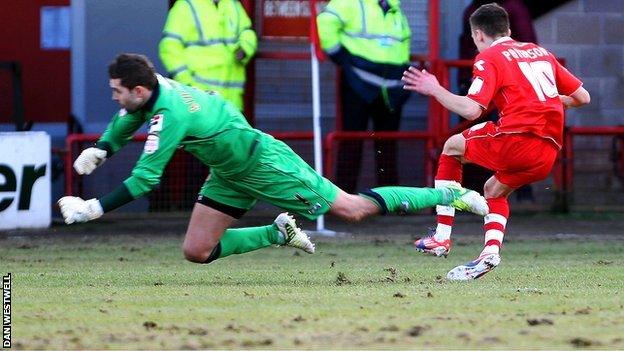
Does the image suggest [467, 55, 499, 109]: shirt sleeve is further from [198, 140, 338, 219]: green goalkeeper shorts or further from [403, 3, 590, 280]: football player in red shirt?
[198, 140, 338, 219]: green goalkeeper shorts

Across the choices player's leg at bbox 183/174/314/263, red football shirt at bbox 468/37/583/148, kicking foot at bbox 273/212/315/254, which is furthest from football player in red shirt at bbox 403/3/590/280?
player's leg at bbox 183/174/314/263

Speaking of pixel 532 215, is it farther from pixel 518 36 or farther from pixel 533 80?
pixel 533 80

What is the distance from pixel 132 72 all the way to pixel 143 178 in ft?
2.16

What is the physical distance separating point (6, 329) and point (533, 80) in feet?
13.4

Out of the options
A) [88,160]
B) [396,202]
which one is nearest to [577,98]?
[396,202]

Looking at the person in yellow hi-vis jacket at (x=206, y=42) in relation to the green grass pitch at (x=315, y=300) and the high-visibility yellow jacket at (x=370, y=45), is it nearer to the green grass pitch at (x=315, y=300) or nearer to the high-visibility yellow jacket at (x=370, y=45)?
the high-visibility yellow jacket at (x=370, y=45)

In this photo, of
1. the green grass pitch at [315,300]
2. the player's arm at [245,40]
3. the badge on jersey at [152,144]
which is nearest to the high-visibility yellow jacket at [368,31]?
the player's arm at [245,40]

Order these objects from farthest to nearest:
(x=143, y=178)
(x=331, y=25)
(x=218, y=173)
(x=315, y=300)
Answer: (x=331, y=25), (x=218, y=173), (x=143, y=178), (x=315, y=300)

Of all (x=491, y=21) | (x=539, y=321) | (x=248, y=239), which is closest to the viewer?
(x=539, y=321)

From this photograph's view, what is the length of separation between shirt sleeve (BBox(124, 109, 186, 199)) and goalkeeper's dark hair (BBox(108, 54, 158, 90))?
212 millimetres

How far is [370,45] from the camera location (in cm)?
1534

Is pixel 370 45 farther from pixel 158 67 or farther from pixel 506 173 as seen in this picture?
pixel 506 173

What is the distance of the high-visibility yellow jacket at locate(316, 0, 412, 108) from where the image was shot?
49.8 ft

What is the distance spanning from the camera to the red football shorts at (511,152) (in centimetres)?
969
